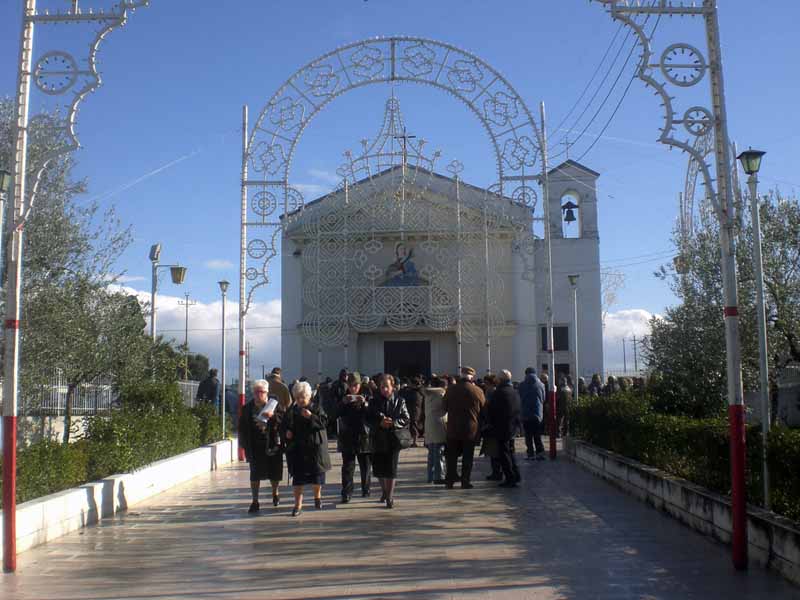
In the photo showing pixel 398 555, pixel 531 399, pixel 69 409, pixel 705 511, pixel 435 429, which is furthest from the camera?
pixel 531 399

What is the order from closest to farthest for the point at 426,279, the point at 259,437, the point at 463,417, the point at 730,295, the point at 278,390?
the point at 730,295
the point at 259,437
the point at 463,417
the point at 278,390
the point at 426,279

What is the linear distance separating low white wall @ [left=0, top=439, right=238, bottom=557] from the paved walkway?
6.6 inches

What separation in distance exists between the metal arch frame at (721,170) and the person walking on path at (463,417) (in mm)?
4973

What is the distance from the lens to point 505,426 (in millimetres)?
12898

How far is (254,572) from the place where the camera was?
24.4 ft

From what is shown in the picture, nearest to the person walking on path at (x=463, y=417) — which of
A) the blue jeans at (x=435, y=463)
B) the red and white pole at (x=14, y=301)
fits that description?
the blue jeans at (x=435, y=463)

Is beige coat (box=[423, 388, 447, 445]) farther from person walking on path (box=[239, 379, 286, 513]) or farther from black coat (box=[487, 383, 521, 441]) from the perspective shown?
person walking on path (box=[239, 379, 286, 513])

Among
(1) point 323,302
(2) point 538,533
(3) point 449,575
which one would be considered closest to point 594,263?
(1) point 323,302

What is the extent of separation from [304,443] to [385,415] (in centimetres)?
133

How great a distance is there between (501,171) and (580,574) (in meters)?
12.6

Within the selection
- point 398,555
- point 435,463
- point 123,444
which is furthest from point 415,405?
point 398,555

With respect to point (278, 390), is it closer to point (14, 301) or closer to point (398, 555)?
point (398, 555)

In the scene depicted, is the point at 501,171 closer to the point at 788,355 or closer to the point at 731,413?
the point at 788,355

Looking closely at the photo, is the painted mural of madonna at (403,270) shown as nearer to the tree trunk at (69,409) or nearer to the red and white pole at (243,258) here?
the red and white pole at (243,258)
